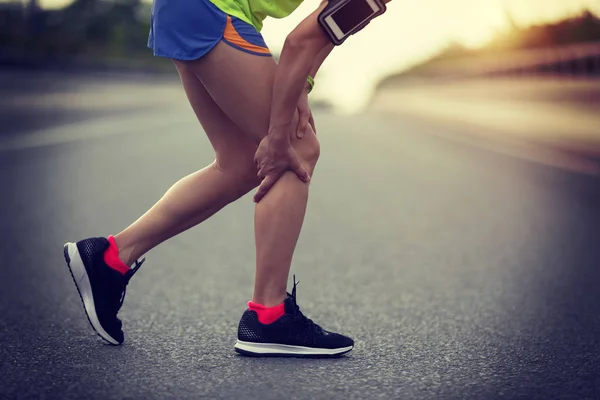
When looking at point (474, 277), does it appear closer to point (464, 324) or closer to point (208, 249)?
point (464, 324)

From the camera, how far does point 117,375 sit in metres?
2.69

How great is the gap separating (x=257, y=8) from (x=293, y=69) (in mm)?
288

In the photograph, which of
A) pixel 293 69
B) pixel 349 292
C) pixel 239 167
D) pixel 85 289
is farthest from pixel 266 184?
pixel 349 292

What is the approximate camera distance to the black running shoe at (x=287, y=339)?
2934 mm

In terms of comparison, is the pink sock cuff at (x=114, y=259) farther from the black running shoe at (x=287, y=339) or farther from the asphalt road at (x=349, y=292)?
the black running shoe at (x=287, y=339)

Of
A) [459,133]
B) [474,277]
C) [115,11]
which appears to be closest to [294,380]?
[474,277]

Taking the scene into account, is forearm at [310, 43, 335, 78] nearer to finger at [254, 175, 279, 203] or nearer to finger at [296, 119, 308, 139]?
finger at [296, 119, 308, 139]

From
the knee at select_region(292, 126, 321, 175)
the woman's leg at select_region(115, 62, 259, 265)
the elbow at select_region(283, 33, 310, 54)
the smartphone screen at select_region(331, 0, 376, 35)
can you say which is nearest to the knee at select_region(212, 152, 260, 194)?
the woman's leg at select_region(115, 62, 259, 265)

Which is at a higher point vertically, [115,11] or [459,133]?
[115,11]

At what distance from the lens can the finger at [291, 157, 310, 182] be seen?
281cm

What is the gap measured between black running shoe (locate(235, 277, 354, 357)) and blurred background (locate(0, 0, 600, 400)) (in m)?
0.06

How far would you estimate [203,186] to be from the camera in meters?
3.11

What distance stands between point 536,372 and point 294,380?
0.74 meters

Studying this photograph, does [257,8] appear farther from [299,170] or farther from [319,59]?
[299,170]
